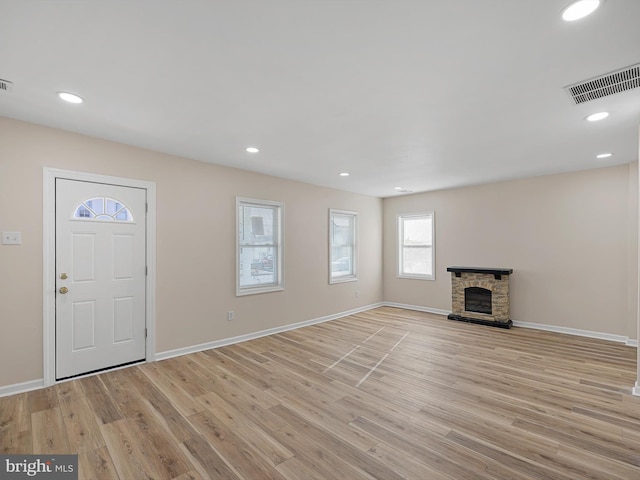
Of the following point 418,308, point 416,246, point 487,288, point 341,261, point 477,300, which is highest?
point 416,246

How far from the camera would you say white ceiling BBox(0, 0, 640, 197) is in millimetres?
1611

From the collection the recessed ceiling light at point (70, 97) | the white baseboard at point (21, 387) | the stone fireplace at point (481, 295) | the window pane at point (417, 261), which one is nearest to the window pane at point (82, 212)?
the recessed ceiling light at point (70, 97)

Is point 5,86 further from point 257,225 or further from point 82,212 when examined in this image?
point 257,225

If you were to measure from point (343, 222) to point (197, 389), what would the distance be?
4364 mm

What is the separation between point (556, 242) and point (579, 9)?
4.57m

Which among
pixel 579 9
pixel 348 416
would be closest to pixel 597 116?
pixel 579 9

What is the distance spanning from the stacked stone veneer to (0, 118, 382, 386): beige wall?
1884 mm

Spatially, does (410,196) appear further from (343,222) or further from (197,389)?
(197,389)

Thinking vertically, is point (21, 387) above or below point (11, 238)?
below

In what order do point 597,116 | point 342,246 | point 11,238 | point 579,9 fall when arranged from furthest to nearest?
point 342,246 → point 11,238 → point 597,116 → point 579,9

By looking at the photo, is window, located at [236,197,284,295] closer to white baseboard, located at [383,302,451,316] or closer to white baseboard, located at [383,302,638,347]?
white baseboard, located at [383,302,451,316]

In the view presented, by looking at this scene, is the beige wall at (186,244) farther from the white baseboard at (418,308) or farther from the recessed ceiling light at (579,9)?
the recessed ceiling light at (579,9)

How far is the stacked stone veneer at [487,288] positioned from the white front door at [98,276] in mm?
5285

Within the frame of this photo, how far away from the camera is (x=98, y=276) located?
11.4 ft
